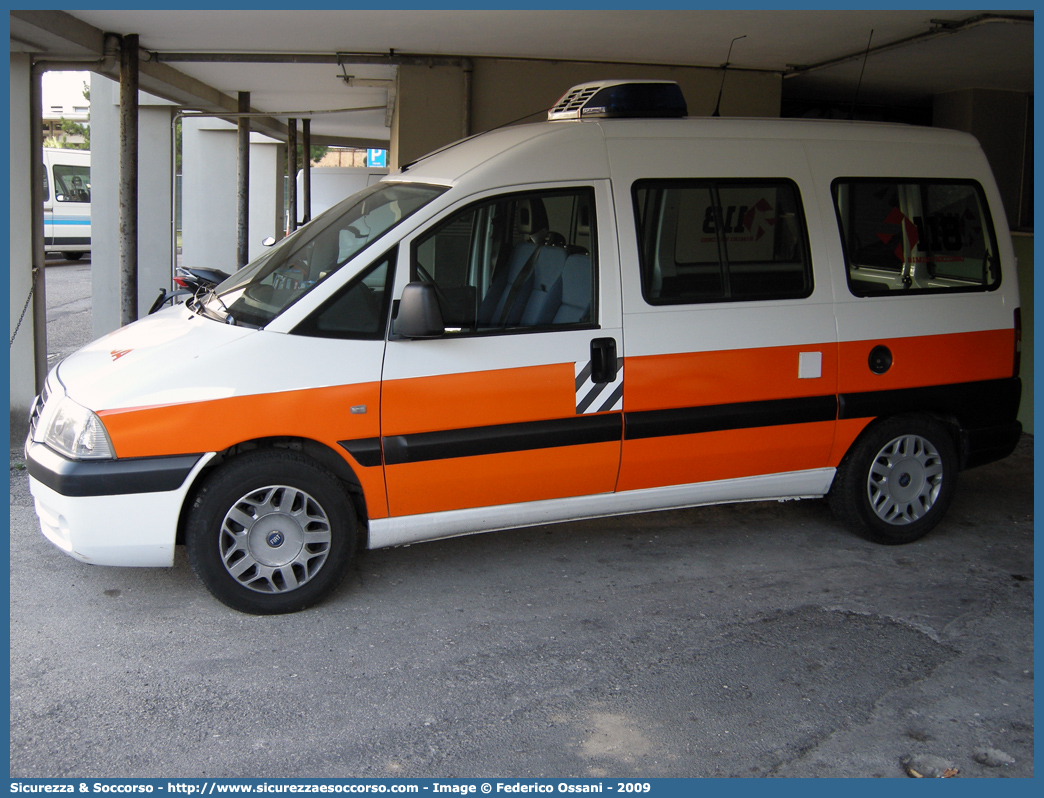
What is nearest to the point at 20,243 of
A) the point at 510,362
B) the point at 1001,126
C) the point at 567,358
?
the point at 510,362

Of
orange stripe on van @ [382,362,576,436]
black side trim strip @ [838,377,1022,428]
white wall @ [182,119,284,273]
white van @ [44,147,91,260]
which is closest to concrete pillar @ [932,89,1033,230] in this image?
black side trim strip @ [838,377,1022,428]

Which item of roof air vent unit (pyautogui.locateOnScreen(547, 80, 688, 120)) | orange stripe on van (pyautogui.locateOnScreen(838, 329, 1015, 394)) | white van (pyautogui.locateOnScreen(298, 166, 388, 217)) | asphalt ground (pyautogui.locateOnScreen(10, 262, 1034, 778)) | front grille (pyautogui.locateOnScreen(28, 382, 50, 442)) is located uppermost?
white van (pyautogui.locateOnScreen(298, 166, 388, 217))

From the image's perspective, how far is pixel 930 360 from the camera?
16.0 ft

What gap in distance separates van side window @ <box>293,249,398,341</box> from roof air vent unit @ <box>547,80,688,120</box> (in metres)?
1.34

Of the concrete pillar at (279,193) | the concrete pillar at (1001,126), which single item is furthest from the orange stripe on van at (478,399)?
the concrete pillar at (279,193)

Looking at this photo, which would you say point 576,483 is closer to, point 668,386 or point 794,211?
point 668,386

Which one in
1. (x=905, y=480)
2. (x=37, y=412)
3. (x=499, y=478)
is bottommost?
(x=905, y=480)

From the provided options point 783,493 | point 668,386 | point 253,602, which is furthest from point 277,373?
point 783,493

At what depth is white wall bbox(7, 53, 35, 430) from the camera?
6699mm

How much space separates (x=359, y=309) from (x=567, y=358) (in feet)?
3.11

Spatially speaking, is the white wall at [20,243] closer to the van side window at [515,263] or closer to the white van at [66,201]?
the van side window at [515,263]

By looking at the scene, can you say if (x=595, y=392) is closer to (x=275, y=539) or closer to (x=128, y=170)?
(x=275, y=539)

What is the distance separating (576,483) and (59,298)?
1494 cm

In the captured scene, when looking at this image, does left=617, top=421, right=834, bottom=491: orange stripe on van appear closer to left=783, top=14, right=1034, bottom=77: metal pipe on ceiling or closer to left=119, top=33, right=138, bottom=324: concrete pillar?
left=783, top=14, right=1034, bottom=77: metal pipe on ceiling
